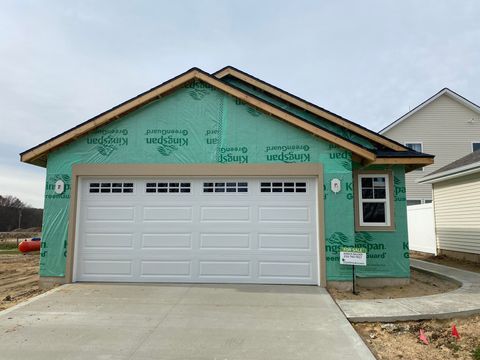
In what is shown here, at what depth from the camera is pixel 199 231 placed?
29.0ft

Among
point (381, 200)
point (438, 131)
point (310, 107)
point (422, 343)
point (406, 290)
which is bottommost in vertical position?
point (422, 343)

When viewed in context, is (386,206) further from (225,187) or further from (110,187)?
(110,187)

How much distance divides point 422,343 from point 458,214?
1046 centimetres

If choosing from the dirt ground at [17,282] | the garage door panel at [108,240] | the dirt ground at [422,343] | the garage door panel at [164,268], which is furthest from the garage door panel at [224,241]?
the dirt ground at [17,282]

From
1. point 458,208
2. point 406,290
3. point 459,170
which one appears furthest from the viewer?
point 458,208

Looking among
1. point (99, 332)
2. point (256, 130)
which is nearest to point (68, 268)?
point (99, 332)

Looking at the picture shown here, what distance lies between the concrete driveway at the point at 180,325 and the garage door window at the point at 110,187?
2333mm

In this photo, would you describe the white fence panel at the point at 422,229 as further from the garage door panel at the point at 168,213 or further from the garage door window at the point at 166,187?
the garage door window at the point at 166,187

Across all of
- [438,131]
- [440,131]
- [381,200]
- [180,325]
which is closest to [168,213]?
[180,325]

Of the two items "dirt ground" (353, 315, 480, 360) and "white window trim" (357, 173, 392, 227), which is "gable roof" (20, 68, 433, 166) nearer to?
"white window trim" (357, 173, 392, 227)

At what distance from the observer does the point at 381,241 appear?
934 cm

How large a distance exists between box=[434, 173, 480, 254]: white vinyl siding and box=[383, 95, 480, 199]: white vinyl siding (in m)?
6.76

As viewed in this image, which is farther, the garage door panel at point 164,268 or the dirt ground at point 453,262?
the dirt ground at point 453,262

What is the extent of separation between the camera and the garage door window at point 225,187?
8.94 meters
